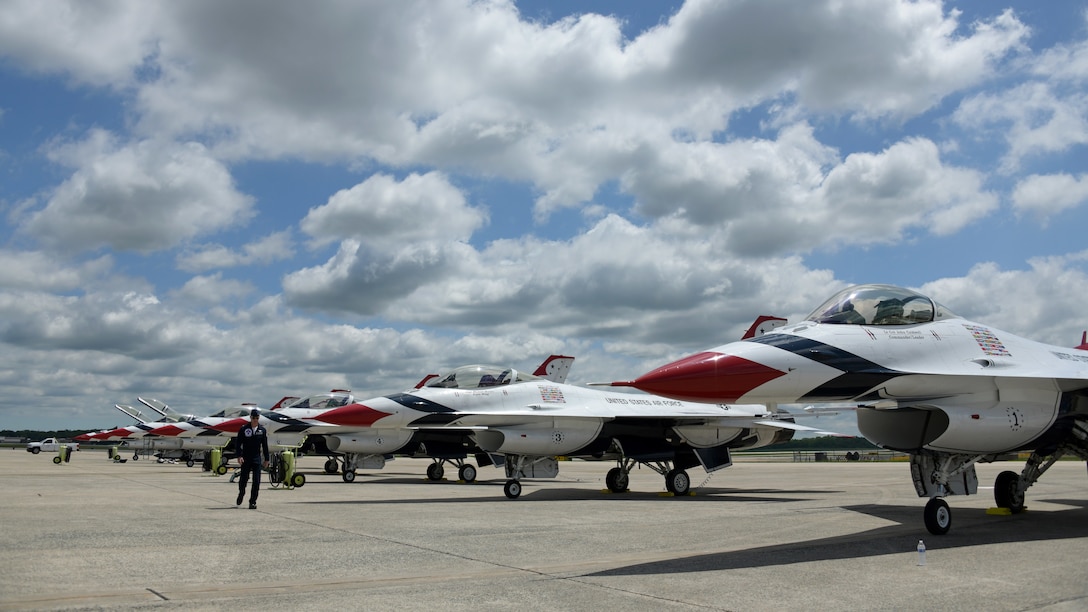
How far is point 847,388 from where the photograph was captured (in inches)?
319

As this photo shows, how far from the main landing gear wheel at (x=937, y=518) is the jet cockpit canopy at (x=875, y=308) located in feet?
6.57

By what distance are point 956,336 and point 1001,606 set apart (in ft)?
15.0

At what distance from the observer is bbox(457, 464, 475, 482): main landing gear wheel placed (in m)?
21.8

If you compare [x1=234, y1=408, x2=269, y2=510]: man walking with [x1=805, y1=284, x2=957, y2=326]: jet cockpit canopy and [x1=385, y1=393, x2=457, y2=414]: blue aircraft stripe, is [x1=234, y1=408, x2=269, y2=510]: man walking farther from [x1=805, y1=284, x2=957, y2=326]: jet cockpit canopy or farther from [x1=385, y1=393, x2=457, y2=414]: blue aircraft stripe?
[x1=805, y1=284, x2=957, y2=326]: jet cockpit canopy

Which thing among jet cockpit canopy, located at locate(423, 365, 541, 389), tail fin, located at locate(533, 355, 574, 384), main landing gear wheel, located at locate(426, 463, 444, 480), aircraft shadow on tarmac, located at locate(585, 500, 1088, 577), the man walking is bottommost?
main landing gear wheel, located at locate(426, 463, 444, 480)

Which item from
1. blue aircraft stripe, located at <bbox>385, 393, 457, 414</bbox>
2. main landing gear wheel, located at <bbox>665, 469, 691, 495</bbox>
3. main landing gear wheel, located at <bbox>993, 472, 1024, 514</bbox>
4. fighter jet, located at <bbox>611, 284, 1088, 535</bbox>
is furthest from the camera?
blue aircraft stripe, located at <bbox>385, 393, 457, 414</bbox>

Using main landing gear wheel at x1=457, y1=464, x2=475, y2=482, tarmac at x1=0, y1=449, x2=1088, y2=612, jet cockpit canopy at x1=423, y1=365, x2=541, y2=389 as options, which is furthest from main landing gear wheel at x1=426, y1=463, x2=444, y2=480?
tarmac at x1=0, y1=449, x2=1088, y2=612

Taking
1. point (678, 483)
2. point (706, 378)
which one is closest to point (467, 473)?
point (678, 483)

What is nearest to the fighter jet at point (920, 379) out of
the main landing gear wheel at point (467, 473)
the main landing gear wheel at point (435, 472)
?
the main landing gear wheel at point (467, 473)

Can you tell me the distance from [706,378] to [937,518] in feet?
11.5

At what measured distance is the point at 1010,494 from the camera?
11.2 m

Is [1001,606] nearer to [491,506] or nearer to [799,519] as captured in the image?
[799,519]

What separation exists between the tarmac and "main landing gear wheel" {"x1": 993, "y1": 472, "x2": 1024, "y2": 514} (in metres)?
0.35

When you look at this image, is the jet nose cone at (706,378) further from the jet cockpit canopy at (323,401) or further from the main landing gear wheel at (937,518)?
the jet cockpit canopy at (323,401)
